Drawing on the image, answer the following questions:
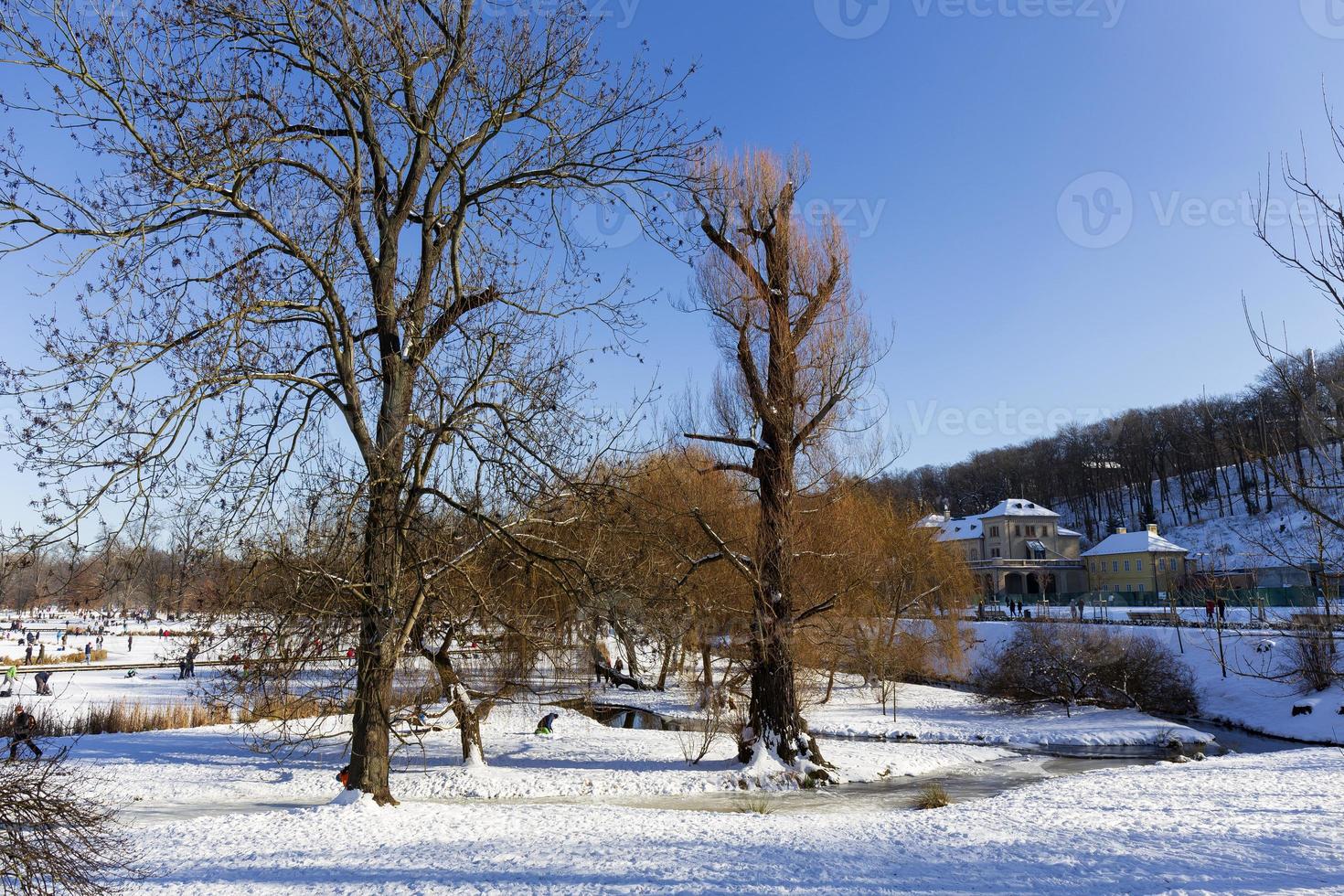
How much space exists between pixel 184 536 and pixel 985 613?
2010 inches

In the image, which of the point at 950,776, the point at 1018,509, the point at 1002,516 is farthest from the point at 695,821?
the point at 1018,509

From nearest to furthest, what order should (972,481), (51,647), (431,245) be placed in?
(431,245), (51,647), (972,481)

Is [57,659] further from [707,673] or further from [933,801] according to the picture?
[933,801]

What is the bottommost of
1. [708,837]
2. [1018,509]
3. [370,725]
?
[708,837]

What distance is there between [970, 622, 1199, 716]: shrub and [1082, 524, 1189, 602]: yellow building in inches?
1423

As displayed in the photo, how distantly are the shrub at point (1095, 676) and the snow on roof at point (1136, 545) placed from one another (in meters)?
42.6

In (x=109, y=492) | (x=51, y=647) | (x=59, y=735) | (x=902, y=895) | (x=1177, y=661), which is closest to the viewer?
(x=902, y=895)

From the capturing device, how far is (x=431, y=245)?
11641 mm

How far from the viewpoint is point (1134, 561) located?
234 feet

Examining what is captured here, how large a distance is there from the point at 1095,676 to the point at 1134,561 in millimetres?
47395

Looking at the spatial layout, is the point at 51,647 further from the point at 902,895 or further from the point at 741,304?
the point at 902,895

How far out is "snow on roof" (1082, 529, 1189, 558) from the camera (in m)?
68.3

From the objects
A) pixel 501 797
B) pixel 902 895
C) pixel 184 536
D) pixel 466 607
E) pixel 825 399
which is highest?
pixel 825 399

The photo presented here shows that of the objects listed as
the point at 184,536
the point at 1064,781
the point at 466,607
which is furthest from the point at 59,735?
the point at 1064,781
